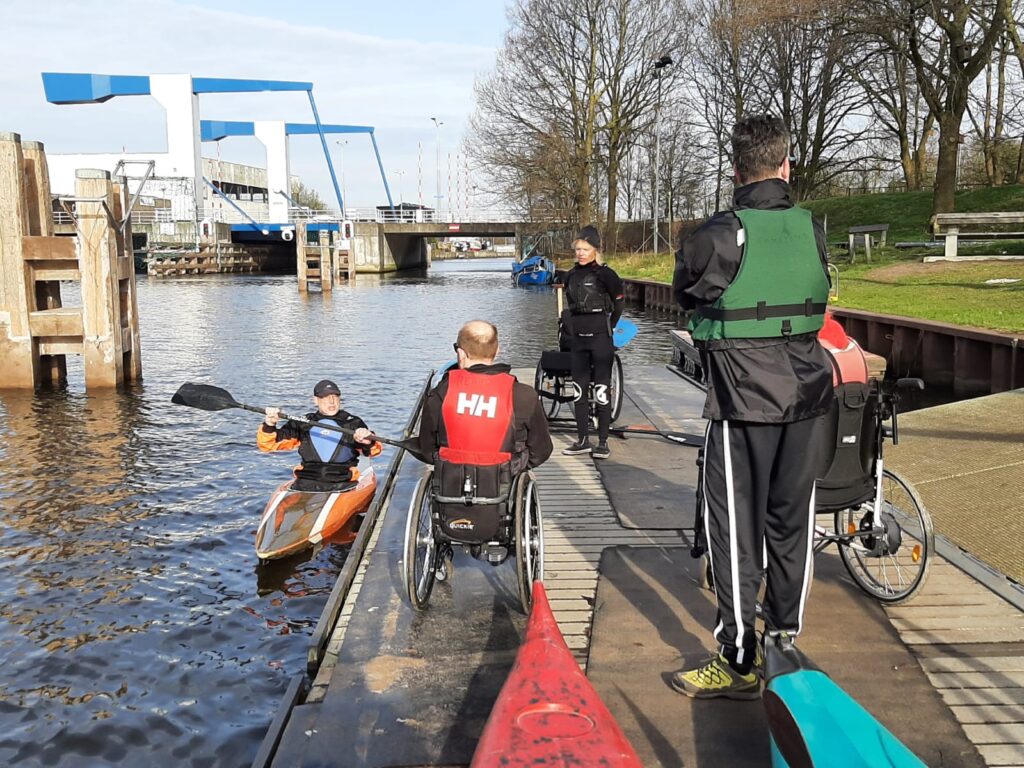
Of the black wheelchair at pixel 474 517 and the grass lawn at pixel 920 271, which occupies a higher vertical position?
the grass lawn at pixel 920 271

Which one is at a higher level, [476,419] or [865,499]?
[476,419]

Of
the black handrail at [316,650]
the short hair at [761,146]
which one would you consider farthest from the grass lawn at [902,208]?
the short hair at [761,146]

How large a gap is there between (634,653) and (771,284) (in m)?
1.81

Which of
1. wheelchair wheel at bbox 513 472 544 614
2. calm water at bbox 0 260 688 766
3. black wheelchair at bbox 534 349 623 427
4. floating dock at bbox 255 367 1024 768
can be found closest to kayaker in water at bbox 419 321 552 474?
wheelchair wheel at bbox 513 472 544 614

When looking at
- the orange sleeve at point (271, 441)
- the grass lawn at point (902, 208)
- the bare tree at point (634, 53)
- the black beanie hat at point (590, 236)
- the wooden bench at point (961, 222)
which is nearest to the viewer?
the orange sleeve at point (271, 441)

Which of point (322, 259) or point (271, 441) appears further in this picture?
point (322, 259)

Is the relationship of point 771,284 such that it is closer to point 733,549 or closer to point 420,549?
point 733,549

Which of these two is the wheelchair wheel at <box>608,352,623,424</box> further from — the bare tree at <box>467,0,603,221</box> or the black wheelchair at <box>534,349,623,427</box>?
the bare tree at <box>467,0,603,221</box>

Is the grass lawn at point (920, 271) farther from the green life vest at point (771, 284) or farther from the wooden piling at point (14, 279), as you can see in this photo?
the wooden piling at point (14, 279)

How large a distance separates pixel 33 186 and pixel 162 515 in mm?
8854

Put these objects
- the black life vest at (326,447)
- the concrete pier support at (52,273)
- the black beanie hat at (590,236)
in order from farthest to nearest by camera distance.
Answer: the concrete pier support at (52,273) < the black beanie hat at (590,236) < the black life vest at (326,447)

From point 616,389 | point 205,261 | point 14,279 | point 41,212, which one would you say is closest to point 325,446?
point 616,389

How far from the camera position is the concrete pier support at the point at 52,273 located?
14344 millimetres

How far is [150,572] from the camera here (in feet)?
24.2
